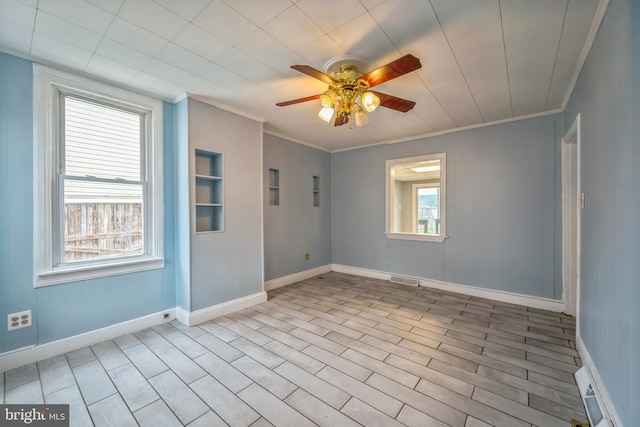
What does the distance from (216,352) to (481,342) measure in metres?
2.50

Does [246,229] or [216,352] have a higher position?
[246,229]

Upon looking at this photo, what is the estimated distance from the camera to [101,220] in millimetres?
2639

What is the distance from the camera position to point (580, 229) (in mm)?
2318

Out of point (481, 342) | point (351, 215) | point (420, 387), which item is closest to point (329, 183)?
point (351, 215)

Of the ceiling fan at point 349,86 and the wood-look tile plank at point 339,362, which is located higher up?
the ceiling fan at point 349,86

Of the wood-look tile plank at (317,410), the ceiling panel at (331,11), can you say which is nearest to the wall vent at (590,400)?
the wood-look tile plank at (317,410)

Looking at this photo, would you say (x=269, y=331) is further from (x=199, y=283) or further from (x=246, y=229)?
(x=246, y=229)

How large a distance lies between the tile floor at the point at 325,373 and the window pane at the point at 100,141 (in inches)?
67.5

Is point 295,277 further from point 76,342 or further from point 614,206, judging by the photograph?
point 614,206

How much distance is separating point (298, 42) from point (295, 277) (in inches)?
142

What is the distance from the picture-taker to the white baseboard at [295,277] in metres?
4.22

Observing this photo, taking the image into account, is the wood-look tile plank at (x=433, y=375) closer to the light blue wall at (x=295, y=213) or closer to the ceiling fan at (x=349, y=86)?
the ceiling fan at (x=349, y=86)

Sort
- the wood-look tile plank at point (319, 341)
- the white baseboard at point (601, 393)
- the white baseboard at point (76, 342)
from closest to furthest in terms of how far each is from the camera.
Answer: the white baseboard at point (601, 393)
the white baseboard at point (76, 342)
the wood-look tile plank at point (319, 341)

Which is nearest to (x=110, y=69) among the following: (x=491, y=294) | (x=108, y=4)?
(x=108, y=4)
